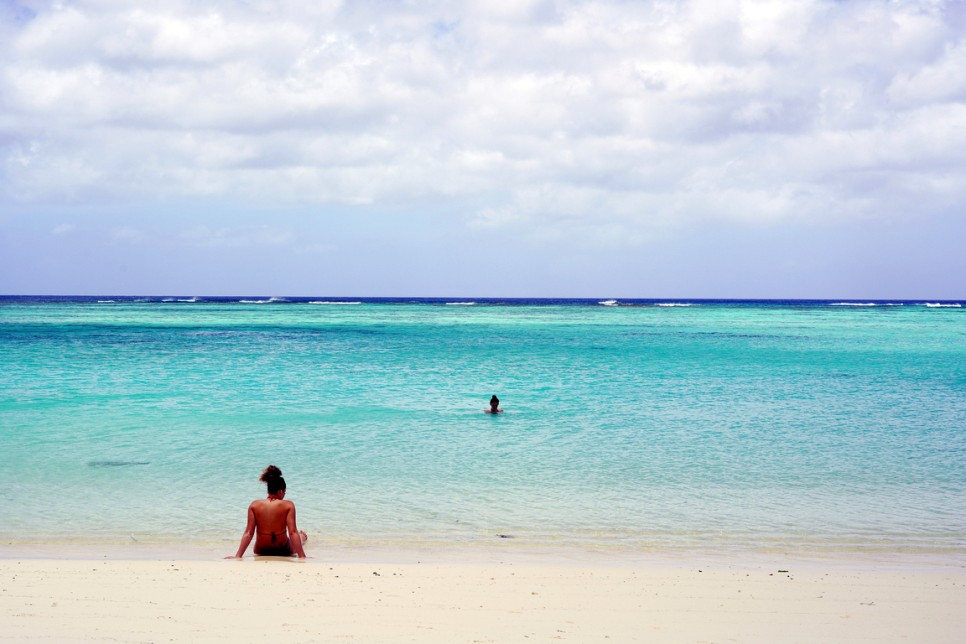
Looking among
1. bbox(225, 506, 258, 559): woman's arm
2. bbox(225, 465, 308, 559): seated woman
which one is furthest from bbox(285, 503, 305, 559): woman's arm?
bbox(225, 506, 258, 559): woman's arm

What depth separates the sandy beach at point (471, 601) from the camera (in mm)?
5941

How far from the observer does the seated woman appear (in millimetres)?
8344

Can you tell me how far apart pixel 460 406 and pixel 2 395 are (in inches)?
489

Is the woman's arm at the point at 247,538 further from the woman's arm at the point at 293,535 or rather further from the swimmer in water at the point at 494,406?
the swimmer in water at the point at 494,406

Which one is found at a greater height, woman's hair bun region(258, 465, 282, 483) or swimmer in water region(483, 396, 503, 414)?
woman's hair bun region(258, 465, 282, 483)

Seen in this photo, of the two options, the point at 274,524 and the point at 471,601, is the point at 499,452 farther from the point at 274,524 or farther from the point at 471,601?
the point at 471,601

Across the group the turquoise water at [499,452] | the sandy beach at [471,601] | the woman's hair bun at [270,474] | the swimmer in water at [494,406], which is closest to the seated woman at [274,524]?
the woman's hair bun at [270,474]

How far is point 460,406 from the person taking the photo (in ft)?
67.1

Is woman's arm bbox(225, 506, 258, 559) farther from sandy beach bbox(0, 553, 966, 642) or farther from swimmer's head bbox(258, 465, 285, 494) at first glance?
swimmer's head bbox(258, 465, 285, 494)

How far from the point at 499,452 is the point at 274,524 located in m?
6.62

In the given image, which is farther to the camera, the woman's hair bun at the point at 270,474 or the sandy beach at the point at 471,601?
the woman's hair bun at the point at 270,474

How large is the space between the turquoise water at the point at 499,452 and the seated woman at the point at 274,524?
50.2 inches

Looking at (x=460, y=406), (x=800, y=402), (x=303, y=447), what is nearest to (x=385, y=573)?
(x=303, y=447)

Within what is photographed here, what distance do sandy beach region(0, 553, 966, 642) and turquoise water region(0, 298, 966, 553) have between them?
1.54 meters
